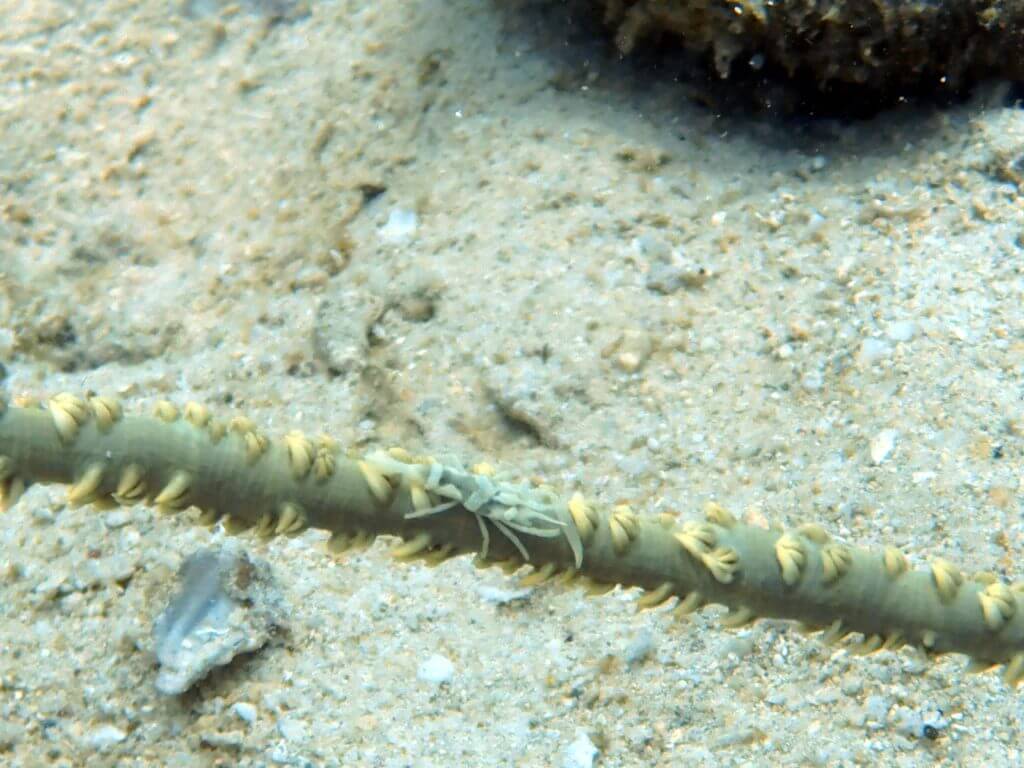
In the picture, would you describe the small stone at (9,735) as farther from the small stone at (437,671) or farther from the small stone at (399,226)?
the small stone at (399,226)

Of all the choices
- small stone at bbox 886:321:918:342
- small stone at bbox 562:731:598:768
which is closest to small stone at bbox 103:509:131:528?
small stone at bbox 562:731:598:768

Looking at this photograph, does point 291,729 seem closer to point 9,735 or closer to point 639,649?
point 9,735

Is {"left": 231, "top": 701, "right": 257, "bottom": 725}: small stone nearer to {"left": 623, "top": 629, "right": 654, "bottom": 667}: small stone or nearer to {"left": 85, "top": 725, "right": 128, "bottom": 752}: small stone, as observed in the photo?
{"left": 85, "top": 725, "right": 128, "bottom": 752}: small stone

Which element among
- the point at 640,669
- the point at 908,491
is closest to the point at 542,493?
the point at 640,669

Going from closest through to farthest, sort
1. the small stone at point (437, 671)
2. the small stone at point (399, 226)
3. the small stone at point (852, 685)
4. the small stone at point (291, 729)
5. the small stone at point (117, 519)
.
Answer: the small stone at point (852, 685) → the small stone at point (291, 729) → the small stone at point (437, 671) → the small stone at point (117, 519) → the small stone at point (399, 226)

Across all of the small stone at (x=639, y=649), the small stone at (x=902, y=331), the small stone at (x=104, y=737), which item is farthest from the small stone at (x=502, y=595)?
the small stone at (x=902, y=331)
